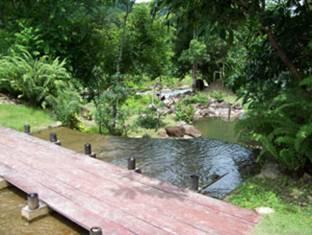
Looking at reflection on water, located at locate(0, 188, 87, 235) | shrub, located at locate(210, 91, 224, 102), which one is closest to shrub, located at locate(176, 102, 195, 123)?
shrub, located at locate(210, 91, 224, 102)

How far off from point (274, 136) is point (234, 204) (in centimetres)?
122

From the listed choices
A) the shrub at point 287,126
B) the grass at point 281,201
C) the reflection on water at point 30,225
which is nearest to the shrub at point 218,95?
the shrub at point 287,126

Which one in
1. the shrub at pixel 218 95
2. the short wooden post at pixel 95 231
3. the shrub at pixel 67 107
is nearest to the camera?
the short wooden post at pixel 95 231

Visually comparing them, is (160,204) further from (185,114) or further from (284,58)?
(185,114)

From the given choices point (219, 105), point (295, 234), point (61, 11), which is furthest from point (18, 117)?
point (219, 105)

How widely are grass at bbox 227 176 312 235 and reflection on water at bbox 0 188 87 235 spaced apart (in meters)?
1.73

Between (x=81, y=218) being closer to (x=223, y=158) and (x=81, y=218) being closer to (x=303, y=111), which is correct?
(x=303, y=111)

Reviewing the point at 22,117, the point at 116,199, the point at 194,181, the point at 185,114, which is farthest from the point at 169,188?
the point at 185,114

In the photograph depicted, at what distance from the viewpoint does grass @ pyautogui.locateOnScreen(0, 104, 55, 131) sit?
839 centimetres

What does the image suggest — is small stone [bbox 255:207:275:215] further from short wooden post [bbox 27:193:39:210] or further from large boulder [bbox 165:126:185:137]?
large boulder [bbox 165:126:185:137]

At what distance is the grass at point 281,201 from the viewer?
136 inches

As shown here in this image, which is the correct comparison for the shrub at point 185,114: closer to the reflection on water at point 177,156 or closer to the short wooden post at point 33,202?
the reflection on water at point 177,156

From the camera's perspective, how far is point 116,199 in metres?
4.12

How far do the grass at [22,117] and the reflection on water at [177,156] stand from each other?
0.59 meters
